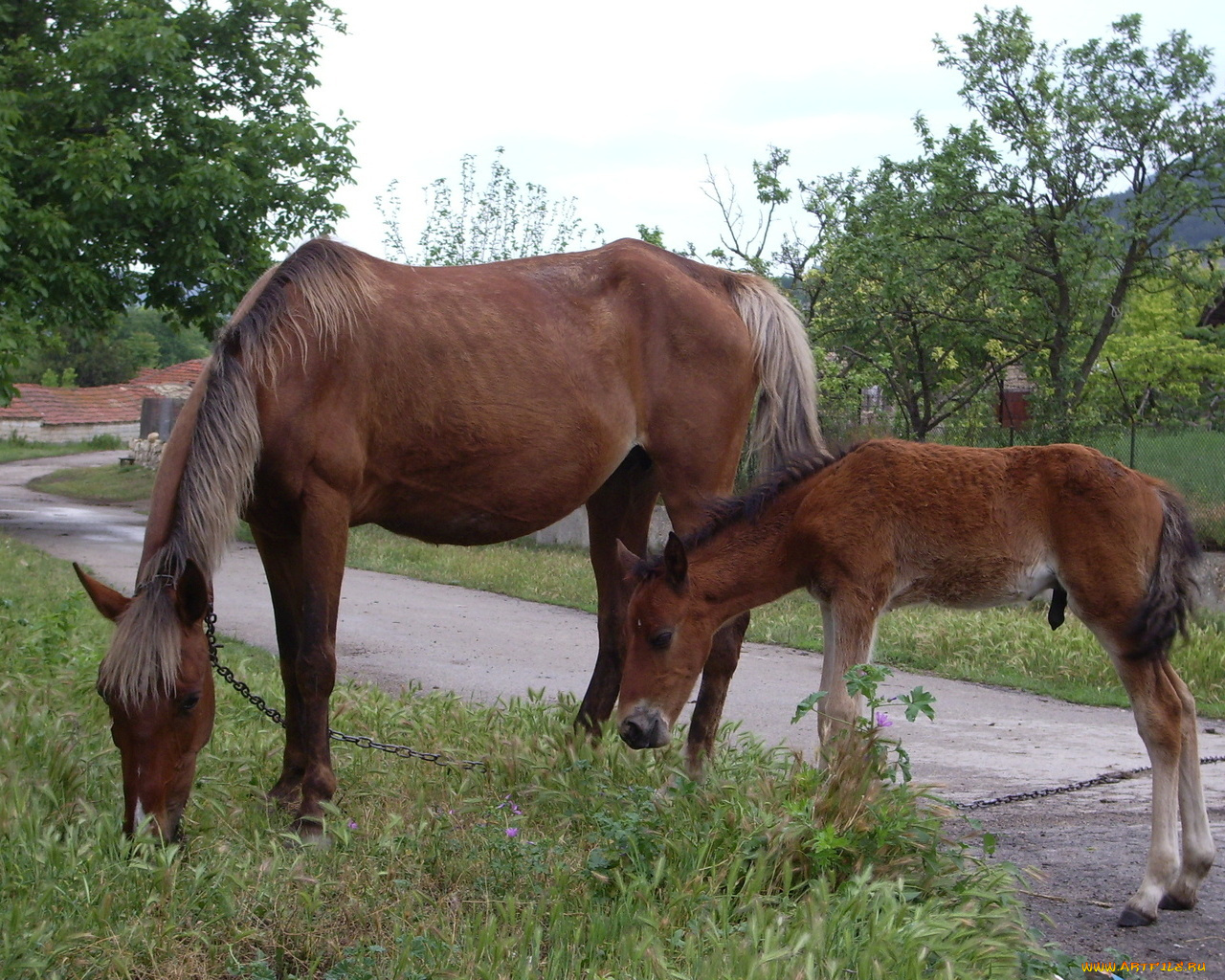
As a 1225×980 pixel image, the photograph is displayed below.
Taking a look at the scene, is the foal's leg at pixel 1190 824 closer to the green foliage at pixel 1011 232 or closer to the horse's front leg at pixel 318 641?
the horse's front leg at pixel 318 641

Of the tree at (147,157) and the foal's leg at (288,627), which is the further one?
the tree at (147,157)

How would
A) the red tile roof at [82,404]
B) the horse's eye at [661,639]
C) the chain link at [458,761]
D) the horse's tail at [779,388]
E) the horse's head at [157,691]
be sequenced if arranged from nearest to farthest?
the horse's head at [157,691] → the horse's eye at [661,639] → the chain link at [458,761] → the horse's tail at [779,388] → the red tile roof at [82,404]

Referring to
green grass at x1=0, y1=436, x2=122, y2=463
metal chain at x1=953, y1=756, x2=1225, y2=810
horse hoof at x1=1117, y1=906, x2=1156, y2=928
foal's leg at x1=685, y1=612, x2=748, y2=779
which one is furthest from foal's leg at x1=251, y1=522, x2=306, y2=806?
green grass at x1=0, y1=436, x2=122, y2=463

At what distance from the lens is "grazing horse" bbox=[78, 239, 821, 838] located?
414 cm

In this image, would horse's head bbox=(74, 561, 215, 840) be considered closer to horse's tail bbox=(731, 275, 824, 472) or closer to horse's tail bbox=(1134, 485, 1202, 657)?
horse's tail bbox=(731, 275, 824, 472)

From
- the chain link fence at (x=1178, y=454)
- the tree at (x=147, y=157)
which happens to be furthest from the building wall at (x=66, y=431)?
the chain link fence at (x=1178, y=454)

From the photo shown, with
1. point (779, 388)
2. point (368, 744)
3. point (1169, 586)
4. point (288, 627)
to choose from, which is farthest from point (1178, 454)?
point (288, 627)

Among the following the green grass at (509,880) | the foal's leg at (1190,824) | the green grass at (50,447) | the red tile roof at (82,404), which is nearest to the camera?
the green grass at (509,880)

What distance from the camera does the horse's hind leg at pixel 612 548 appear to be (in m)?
5.90

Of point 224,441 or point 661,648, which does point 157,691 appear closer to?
point 224,441

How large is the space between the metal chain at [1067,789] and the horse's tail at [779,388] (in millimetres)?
1852

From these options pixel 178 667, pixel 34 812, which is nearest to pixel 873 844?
A: pixel 178 667

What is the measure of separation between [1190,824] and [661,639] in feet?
6.38

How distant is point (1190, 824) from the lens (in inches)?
163
